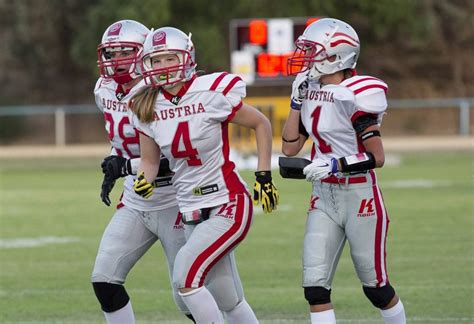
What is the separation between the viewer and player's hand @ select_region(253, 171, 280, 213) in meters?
6.07

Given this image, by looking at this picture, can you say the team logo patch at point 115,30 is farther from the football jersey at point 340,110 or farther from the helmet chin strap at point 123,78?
the football jersey at point 340,110

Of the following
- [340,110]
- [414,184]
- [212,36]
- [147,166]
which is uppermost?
[340,110]

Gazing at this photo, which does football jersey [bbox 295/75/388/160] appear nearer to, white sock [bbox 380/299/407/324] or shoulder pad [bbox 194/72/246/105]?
shoulder pad [bbox 194/72/246/105]

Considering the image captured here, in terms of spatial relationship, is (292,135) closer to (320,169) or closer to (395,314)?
(320,169)

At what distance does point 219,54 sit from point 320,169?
25.4 m

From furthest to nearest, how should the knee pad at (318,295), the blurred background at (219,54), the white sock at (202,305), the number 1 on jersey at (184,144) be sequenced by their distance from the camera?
the blurred background at (219,54), the knee pad at (318,295), the number 1 on jersey at (184,144), the white sock at (202,305)

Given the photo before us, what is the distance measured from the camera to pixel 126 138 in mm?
6555

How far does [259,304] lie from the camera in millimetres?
8664

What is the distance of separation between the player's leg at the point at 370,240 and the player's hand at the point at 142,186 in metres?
1.06

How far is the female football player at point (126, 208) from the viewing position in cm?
644

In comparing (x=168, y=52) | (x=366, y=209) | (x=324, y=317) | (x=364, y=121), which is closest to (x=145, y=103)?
(x=168, y=52)

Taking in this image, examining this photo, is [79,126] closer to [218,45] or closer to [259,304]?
[218,45]

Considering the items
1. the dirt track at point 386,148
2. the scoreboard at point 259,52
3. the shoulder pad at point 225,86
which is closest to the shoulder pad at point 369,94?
the shoulder pad at point 225,86

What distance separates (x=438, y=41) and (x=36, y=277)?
92.7 ft
